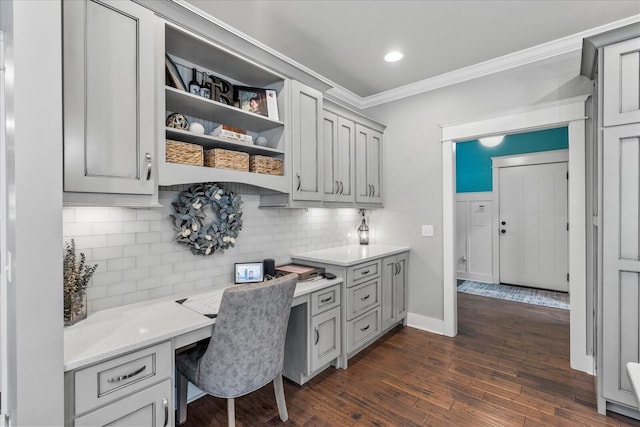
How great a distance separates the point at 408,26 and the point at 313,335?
248 centimetres

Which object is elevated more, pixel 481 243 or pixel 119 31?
pixel 119 31

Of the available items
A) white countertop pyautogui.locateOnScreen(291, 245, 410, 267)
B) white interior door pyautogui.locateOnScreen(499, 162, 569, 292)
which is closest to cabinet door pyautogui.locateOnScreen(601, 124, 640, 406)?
white countertop pyautogui.locateOnScreen(291, 245, 410, 267)

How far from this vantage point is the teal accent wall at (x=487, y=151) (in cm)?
469

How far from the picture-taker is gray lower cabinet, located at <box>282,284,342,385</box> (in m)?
2.29

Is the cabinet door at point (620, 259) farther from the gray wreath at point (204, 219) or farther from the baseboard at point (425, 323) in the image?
the gray wreath at point (204, 219)

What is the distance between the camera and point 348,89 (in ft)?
11.8

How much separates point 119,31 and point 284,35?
1.32 meters

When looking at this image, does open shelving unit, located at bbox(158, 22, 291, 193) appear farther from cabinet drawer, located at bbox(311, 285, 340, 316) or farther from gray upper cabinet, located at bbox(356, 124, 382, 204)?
gray upper cabinet, located at bbox(356, 124, 382, 204)

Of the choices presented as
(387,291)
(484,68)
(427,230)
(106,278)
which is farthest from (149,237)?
(484,68)

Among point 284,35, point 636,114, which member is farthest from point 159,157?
point 636,114

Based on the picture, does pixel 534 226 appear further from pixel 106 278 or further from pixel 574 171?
pixel 106 278

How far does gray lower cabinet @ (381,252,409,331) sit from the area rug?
204cm

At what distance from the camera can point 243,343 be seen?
1601 mm

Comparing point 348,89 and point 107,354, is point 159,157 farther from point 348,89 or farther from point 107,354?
point 348,89
